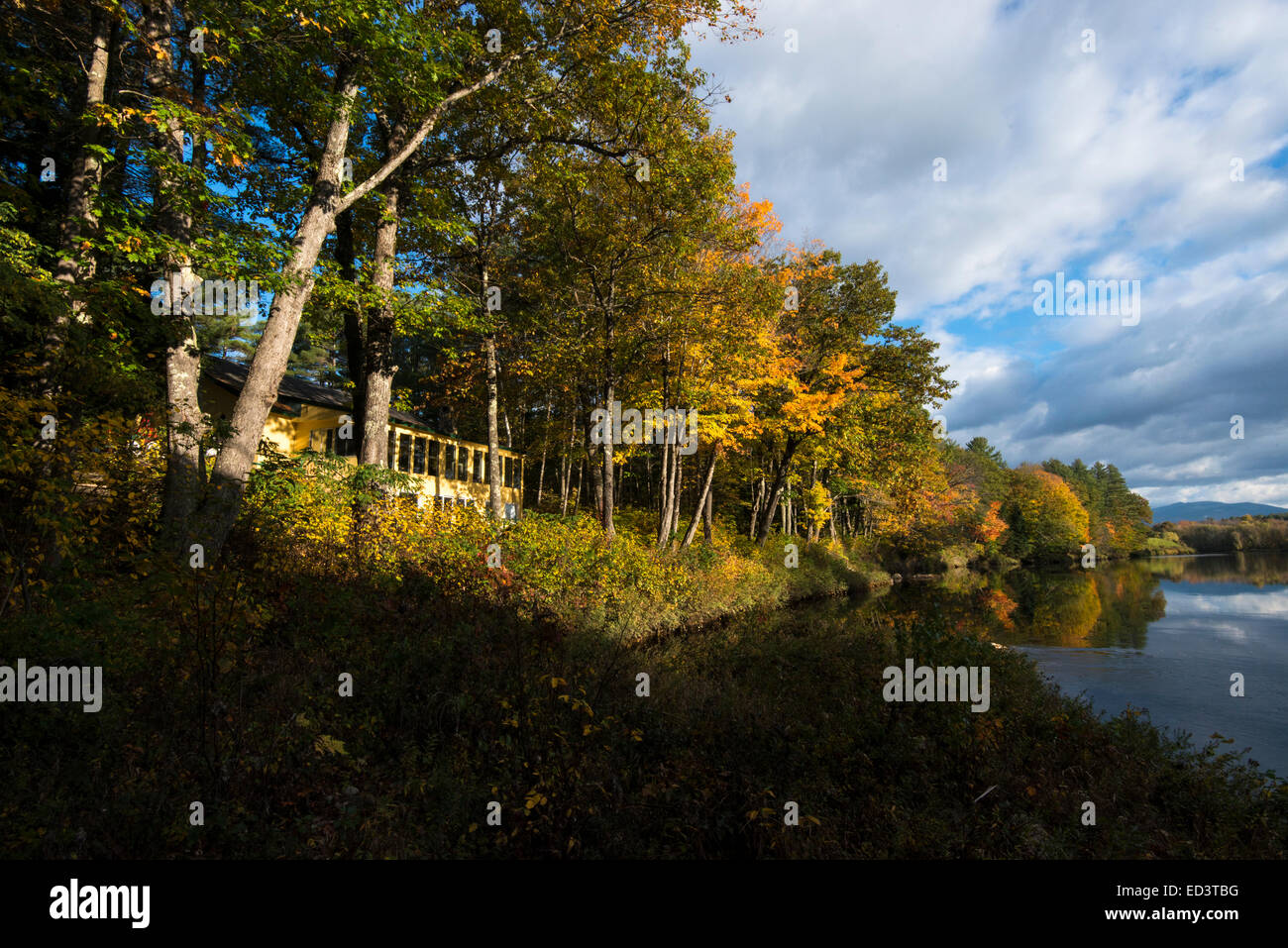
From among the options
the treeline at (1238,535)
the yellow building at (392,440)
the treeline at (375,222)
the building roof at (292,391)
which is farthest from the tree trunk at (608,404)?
the treeline at (1238,535)

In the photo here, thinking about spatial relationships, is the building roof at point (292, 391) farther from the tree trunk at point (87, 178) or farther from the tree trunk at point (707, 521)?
the tree trunk at point (707, 521)

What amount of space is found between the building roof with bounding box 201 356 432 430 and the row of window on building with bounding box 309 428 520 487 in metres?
0.86

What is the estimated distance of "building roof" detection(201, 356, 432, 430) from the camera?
793 inches

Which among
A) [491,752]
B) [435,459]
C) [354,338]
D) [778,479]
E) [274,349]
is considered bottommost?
[491,752]

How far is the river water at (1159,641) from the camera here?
1002 cm

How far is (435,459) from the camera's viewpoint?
1077 inches

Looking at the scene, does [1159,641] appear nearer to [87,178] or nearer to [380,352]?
[380,352]

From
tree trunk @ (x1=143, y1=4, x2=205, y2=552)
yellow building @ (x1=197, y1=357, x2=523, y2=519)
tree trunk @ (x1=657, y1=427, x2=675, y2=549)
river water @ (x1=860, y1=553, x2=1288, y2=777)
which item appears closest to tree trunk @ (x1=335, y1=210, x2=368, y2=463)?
tree trunk @ (x1=143, y1=4, x2=205, y2=552)

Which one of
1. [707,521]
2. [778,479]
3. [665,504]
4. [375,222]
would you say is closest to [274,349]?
[375,222]

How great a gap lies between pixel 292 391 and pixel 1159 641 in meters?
31.9

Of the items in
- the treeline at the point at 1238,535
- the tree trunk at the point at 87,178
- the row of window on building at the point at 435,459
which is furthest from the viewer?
the treeline at the point at 1238,535

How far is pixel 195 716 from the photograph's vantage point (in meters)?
5.22

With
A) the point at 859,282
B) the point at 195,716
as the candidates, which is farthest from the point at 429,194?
the point at 859,282

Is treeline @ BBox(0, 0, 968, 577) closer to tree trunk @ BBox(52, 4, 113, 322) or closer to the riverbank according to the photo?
tree trunk @ BBox(52, 4, 113, 322)
